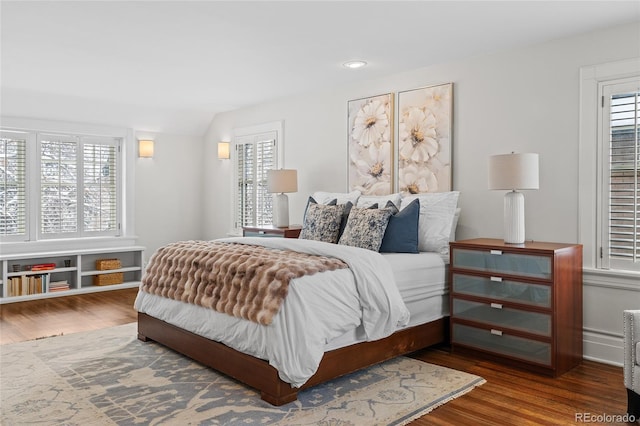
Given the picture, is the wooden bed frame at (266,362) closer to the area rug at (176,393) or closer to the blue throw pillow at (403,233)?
the area rug at (176,393)

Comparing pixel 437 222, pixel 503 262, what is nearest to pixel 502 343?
pixel 503 262

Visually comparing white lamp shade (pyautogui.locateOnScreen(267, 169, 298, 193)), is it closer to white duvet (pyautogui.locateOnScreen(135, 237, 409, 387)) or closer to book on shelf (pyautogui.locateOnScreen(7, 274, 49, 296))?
white duvet (pyautogui.locateOnScreen(135, 237, 409, 387))

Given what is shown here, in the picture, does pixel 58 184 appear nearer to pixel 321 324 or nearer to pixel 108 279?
pixel 108 279

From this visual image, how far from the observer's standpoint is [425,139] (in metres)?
4.54

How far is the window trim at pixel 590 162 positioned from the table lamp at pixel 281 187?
9.56 feet

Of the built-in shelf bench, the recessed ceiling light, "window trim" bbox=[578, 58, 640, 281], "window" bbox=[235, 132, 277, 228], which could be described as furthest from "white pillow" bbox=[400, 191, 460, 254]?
the built-in shelf bench

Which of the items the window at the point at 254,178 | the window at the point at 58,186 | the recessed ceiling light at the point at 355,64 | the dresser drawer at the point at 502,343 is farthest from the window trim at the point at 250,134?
the dresser drawer at the point at 502,343

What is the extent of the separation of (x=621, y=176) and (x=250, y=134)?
4.43 metres

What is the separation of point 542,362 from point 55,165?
232 inches

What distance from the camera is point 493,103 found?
412 centimetres

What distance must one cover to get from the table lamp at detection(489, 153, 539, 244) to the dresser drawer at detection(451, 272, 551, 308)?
1.10 ft

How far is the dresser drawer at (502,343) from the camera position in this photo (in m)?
3.28

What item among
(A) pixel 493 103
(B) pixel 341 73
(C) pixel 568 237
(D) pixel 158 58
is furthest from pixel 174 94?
(C) pixel 568 237

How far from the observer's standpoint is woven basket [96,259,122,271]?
252 inches
